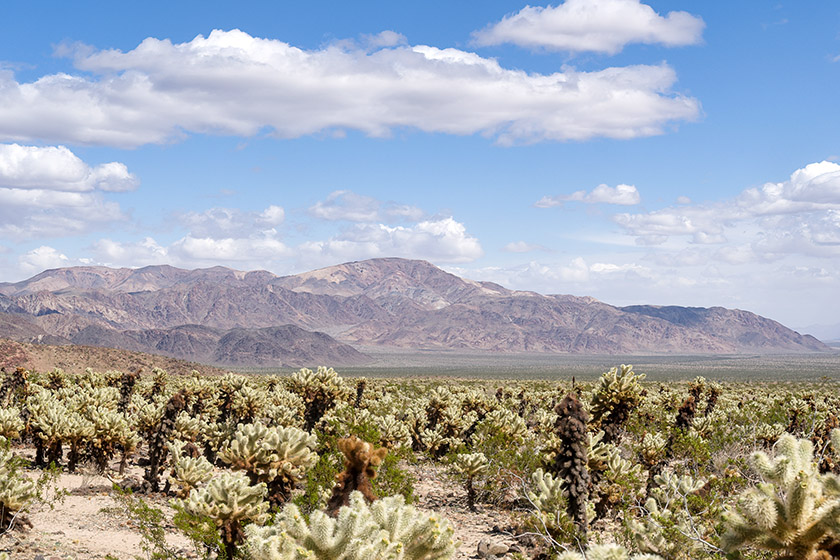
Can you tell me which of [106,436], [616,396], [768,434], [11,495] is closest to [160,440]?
[106,436]

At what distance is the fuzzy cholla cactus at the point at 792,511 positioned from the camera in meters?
4.66

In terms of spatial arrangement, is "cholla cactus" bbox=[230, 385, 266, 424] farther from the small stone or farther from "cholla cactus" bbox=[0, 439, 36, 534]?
the small stone

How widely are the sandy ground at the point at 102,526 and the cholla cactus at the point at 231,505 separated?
5.31ft

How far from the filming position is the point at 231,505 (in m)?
10.6

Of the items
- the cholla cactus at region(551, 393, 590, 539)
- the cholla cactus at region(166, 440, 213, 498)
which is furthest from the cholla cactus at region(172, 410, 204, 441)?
the cholla cactus at region(551, 393, 590, 539)

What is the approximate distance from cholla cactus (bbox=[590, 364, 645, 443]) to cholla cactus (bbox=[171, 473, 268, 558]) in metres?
9.24

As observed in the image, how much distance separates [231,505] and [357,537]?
21.4 feet

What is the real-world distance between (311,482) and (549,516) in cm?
479

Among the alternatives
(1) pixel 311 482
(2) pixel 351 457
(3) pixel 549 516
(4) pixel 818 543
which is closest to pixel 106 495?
(1) pixel 311 482

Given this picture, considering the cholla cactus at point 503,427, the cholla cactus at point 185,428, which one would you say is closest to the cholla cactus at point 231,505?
the cholla cactus at point 185,428

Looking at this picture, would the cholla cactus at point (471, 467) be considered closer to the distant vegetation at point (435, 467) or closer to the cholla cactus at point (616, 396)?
the distant vegetation at point (435, 467)

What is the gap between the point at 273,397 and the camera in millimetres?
31625

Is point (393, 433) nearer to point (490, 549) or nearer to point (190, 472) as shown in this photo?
point (190, 472)

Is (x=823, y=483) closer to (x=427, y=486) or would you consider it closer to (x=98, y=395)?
(x=427, y=486)
